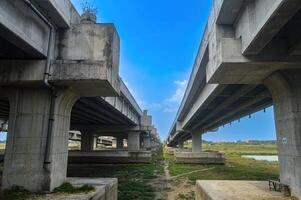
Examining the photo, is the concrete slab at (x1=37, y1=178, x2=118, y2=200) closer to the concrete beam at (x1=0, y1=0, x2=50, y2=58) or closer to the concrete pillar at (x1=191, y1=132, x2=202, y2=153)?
the concrete beam at (x1=0, y1=0, x2=50, y2=58)

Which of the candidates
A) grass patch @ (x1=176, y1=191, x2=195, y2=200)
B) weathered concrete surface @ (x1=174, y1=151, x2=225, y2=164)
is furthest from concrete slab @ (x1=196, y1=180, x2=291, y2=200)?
weathered concrete surface @ (x1=174, y1=151, x2=225, y2=164)

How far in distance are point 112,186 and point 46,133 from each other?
13.9 feet

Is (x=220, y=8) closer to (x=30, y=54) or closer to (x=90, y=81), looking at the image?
(x=90, y=81)

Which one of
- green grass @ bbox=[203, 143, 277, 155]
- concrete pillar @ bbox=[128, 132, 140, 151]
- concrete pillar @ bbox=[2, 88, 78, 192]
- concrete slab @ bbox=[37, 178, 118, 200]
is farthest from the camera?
green grass @ bbox=[203, 143, 277, 155]

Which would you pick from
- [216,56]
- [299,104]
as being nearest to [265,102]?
[299,104]

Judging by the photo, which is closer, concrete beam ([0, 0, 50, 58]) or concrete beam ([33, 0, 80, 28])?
concrete beam ([0, 0, 50, 58])

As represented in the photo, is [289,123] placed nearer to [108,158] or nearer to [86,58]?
[86,58]

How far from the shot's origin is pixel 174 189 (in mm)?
19703

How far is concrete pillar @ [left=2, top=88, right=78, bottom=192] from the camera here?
37.0 feet

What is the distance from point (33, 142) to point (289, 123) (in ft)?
33.1

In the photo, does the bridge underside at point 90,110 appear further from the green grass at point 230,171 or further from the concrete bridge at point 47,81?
the green grass at point 230,171

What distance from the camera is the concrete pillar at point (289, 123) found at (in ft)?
35.7

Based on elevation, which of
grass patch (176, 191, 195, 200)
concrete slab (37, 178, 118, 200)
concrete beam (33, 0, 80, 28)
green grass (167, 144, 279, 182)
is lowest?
grass patch (176, 191, 195, 200)

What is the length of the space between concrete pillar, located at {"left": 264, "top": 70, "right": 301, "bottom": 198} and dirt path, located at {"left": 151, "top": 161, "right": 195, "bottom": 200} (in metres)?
6.94
